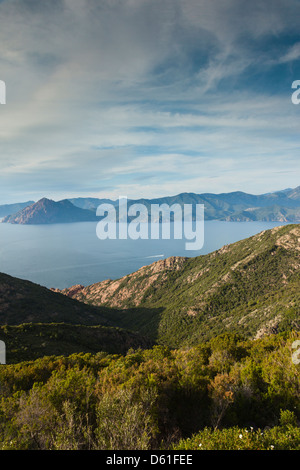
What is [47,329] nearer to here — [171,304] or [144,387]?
[144,387]

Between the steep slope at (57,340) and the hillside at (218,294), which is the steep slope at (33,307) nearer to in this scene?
the steep slope at (57,340)

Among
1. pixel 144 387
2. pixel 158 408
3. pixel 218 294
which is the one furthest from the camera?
pixel 218 294

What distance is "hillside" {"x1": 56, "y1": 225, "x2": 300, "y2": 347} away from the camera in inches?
3187

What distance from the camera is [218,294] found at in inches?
4587

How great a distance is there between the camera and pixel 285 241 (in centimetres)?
12706

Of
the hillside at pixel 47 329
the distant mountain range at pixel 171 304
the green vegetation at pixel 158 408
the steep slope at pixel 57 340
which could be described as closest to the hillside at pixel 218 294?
the distant mountain range at pixel 171 304

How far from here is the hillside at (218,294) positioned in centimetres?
8095

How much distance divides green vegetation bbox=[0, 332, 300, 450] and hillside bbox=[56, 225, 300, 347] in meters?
56.5

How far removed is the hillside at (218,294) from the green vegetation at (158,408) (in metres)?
56.5

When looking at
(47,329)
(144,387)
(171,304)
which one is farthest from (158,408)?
(171,304)

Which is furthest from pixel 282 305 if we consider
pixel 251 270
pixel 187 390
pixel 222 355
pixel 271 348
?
pixel 187 390

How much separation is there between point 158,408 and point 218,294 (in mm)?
109141

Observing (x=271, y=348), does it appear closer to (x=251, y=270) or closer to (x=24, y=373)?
(x=24, y=373)

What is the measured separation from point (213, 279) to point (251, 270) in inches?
924
